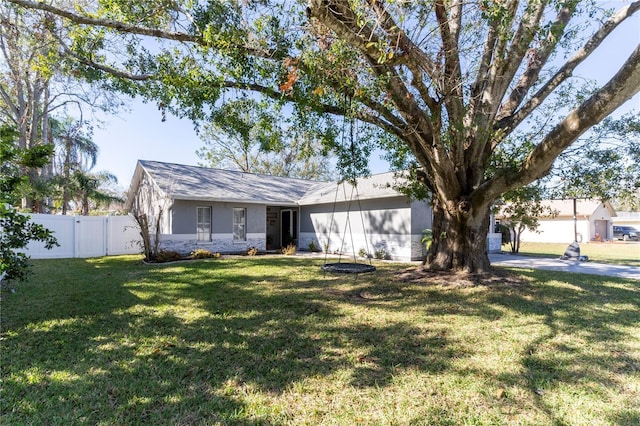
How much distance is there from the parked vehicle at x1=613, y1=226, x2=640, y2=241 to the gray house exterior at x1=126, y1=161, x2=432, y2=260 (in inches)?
1218

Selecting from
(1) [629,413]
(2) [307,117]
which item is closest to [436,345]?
(1) [629,413]

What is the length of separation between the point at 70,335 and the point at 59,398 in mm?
1917

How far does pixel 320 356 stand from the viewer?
3.82 meters

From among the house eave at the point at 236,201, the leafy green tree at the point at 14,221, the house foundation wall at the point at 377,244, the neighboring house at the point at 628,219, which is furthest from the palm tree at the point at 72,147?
the neighboring house at the point at 628,219

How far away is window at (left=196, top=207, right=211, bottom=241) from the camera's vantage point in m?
14.6

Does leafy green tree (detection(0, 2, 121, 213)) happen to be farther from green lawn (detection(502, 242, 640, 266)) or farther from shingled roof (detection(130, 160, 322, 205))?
green lawn (detection(502, 242, 640, 266))

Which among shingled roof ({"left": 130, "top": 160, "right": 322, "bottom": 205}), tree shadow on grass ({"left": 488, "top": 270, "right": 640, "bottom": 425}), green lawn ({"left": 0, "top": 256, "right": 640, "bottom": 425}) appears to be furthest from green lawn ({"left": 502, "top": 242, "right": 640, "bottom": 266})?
shingled roof ({"left": 130, "top": 160, "right": 322, "bottom": 205})

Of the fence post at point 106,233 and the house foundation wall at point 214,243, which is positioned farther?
the fence post at point 106,233

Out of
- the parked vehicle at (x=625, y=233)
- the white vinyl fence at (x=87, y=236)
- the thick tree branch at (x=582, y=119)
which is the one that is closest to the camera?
the thick tree branch at (x=582, y=119)

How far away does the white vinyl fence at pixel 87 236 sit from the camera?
13281 millimetres

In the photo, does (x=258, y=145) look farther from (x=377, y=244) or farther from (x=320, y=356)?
(x=320, y=356)

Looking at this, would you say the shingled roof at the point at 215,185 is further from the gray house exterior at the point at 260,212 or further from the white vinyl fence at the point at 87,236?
the white vinyl fence at the point at 87,236

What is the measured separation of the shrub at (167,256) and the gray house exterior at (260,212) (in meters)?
1.12

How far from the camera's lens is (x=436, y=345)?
415 cm
